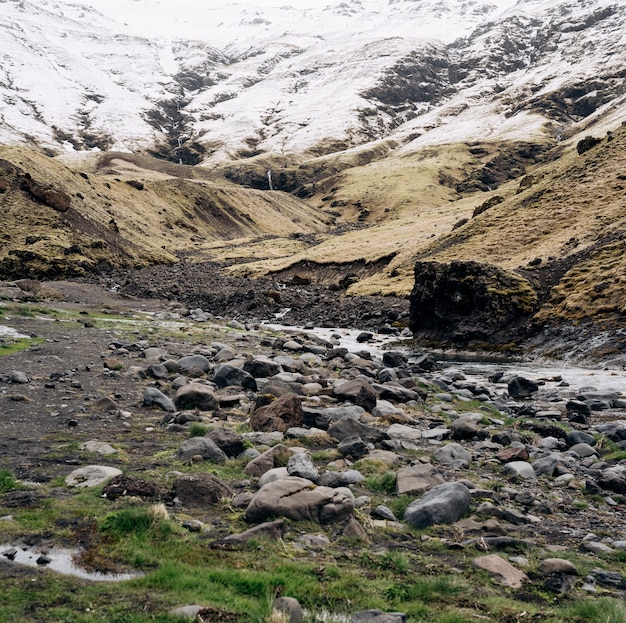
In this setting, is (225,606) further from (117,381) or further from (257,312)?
(257,312)

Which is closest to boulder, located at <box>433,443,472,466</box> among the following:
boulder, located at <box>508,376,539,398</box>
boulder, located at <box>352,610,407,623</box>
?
boulder, located at <box>352,610,407,623</box>

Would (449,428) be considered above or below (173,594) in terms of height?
below

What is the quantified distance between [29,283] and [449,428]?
1431 inches

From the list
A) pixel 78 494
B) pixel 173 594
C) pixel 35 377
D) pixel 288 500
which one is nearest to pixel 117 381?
pixel 35 377

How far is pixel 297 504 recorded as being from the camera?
8.81 meters

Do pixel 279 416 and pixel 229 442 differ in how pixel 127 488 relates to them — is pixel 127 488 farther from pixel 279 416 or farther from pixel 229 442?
pixel 279 416

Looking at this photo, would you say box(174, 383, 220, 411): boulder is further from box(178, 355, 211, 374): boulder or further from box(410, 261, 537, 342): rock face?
box(410, 261, 537, 342): rock face

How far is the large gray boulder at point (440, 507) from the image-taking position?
9.03 meters

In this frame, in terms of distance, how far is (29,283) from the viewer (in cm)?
4169

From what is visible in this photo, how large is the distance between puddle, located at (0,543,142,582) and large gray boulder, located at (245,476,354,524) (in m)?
2.32

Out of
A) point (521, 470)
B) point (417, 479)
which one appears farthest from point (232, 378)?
point (521, 470)

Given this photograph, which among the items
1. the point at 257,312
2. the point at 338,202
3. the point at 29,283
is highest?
the point at 338,202

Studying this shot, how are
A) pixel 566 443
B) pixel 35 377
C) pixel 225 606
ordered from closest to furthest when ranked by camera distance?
pixel 225 606, pixel 566 443, pixel 35 377

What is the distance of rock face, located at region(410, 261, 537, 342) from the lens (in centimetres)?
3256
